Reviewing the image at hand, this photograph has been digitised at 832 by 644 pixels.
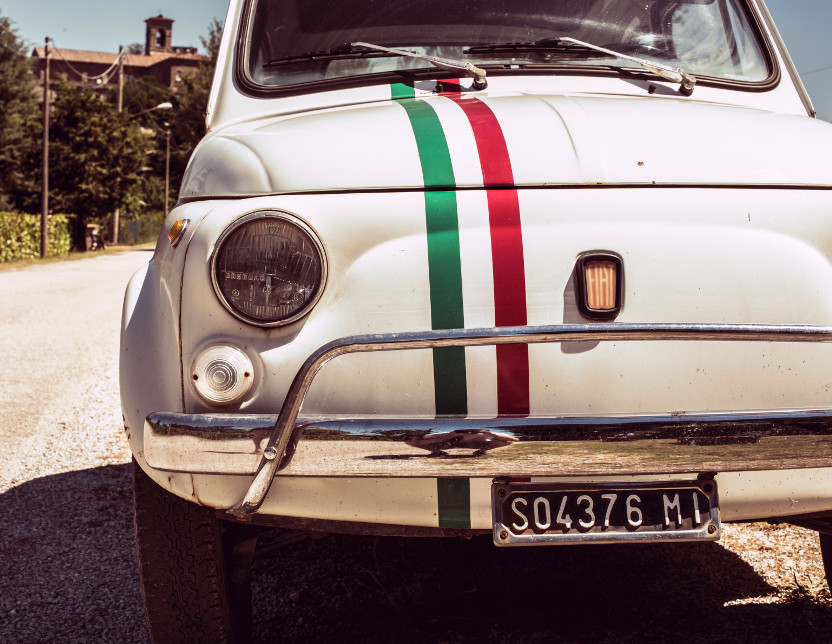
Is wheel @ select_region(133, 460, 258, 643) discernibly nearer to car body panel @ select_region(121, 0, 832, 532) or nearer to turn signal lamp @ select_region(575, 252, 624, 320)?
car body panel @ select_region(121, 0, 832, 532)

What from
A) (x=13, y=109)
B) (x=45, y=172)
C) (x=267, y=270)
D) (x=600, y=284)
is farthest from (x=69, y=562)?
(x=13, y=109)

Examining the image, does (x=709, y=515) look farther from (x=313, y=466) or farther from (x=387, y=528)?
(x=313, y=466)

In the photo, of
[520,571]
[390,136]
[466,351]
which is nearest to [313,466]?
[466,351]

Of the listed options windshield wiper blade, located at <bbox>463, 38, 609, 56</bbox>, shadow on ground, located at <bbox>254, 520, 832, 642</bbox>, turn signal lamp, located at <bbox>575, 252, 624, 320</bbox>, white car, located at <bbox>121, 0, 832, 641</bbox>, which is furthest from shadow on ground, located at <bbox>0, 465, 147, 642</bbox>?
windshield wiper blade, located at <bbox>463, 38, 609, 56</bbox>

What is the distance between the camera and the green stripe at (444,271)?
187 centimetres

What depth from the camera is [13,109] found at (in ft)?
126

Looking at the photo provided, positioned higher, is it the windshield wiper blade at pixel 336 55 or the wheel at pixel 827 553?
the windshield wiper blade at pixel 336 55

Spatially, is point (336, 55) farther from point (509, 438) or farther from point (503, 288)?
point (509, 438)

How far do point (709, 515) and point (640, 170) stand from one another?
0.78m

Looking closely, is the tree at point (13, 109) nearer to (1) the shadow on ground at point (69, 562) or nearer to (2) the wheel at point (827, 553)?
(1) the shadow on ground at point (69, 562)

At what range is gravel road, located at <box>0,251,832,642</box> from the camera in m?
2.57

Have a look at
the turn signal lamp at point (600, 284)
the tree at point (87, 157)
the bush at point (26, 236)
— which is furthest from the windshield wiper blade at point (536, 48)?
the tree at point (87, 157)

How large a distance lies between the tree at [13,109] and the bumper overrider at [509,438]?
3737 cm

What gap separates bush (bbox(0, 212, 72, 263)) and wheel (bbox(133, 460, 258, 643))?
24.2m
